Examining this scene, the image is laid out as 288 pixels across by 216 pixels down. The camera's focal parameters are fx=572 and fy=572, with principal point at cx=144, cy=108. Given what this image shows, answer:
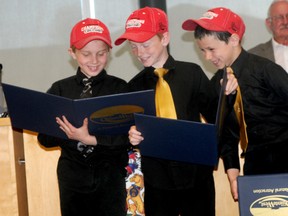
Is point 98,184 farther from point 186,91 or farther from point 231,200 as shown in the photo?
point 231,200

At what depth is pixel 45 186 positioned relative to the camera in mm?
2604

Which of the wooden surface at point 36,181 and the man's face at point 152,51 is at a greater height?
the man's face at point 152,51

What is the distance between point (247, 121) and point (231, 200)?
1.88ft

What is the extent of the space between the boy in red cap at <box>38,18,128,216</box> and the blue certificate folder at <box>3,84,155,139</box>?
6 cm

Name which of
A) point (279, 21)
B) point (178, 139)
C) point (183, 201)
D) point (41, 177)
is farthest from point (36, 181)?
point (279, 21)

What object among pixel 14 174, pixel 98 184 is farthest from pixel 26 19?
pixel 98 184

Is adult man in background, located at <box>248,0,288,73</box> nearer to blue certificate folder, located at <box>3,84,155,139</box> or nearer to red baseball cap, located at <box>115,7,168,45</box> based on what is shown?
red baseball cap, located at <box>115,7,168,45</box>

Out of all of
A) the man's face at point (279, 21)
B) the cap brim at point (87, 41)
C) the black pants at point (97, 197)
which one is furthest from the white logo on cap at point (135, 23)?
the man's face at point (279, 21)

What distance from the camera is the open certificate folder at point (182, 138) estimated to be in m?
1.90

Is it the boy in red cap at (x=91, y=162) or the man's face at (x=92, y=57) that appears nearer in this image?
the boy in red cap at (x=91, y=162)

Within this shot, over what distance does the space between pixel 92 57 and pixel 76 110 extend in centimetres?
36

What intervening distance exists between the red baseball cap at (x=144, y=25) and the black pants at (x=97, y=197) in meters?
0.52

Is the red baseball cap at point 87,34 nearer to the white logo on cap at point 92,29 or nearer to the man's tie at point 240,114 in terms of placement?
the white logo on cap at point 92,29

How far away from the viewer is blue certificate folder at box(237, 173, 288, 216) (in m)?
2.00
